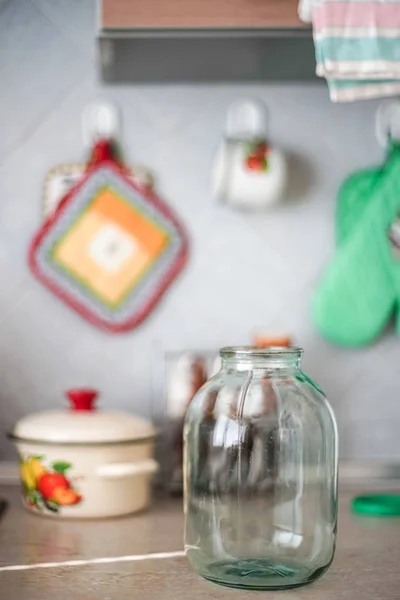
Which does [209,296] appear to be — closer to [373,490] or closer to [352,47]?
[373,490]

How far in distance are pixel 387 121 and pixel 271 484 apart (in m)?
0.75

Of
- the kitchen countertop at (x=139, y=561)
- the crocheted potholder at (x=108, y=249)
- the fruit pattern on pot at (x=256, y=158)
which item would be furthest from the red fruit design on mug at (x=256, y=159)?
the kitchen countertop at (x=139, y=561)

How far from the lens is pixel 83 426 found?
1.33m

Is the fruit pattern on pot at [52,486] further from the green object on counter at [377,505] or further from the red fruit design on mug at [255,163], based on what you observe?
the red fruit design on mug at [255,163]

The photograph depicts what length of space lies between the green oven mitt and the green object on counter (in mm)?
305

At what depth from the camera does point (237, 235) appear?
5.35ft

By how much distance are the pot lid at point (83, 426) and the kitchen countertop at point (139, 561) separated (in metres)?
0.12

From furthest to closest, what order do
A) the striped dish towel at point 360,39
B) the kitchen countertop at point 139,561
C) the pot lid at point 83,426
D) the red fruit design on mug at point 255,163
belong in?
the red fruit design on mug at point 255,163
the pot lid at point 83,426
the striped dish towel at point 360,39
the kitchen countertop at point 139,561

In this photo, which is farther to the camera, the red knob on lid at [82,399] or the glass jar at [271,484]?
the red knob on lid at [82,399]

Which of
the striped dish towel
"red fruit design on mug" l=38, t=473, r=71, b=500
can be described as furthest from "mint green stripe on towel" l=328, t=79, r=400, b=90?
"red fruit design on mug" l=38, t=473, r=71, b=500

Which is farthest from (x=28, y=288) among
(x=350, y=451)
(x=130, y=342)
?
(x=350, y=451)

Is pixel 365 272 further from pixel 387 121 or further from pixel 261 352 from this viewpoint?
pixel 261 352

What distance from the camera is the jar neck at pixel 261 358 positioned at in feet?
3.40

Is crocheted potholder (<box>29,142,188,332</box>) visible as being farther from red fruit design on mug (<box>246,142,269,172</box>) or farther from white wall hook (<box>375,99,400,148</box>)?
white wall hook (<box>375,99,400,148</box>)
